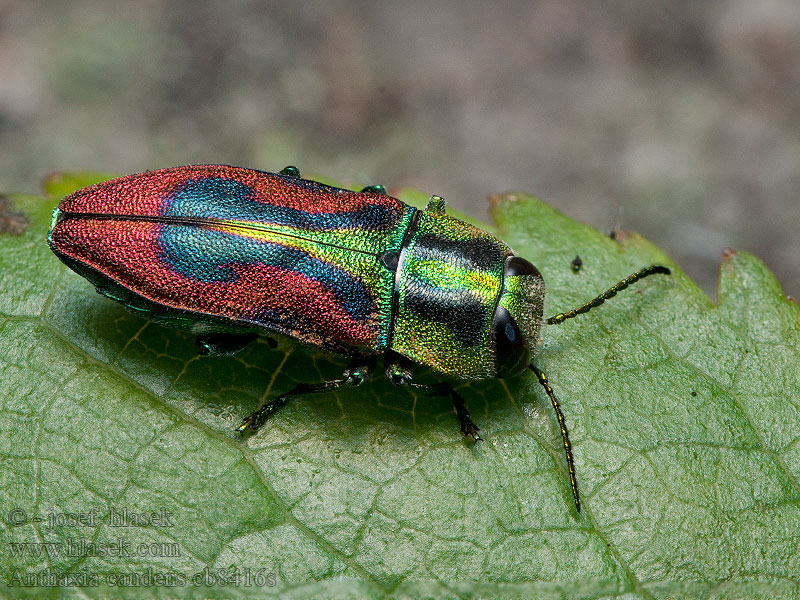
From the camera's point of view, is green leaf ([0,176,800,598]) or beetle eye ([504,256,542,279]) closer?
green leaf ([0,176,800,598])

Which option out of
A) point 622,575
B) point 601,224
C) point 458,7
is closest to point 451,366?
point 622,575

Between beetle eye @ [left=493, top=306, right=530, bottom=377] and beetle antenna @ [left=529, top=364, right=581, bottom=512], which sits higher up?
beetle eye @ [left=493, top=306, right=530, bottom=377]

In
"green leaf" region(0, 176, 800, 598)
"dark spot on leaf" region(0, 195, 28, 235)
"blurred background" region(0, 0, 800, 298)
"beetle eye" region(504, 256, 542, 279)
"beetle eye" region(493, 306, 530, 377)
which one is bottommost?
"green leaf" region(0, 176, 800, 598)

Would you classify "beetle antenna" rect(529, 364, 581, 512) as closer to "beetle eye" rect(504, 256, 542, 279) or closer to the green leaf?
the green leaf

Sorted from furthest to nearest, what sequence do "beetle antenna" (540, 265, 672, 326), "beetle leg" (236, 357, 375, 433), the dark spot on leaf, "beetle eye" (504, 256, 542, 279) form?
the dark spot on leaf < "beetle antenna" (540, 265, 672, 326) < "beetle eye" (504, 256, 542, 279) < "beetle leg" (236, 357, 375, 433)

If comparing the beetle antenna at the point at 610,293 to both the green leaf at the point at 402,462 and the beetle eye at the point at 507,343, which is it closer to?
the green leaf at the point at 402,462

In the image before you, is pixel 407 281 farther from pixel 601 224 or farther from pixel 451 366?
pixel 601 224

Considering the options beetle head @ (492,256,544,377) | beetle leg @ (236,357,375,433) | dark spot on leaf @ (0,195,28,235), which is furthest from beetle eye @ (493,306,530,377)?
dark spot on leaf @ (0,195,28,235)

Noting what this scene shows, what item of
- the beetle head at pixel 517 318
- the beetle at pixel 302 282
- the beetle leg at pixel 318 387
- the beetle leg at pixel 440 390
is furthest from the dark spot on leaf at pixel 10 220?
the beetle head at pixel 517 318
